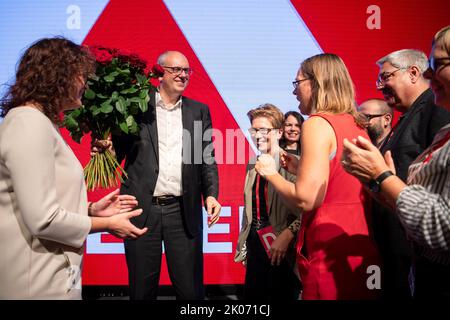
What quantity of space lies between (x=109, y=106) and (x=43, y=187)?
132 centimetres

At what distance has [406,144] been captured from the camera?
2100mm

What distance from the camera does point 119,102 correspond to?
2594mm

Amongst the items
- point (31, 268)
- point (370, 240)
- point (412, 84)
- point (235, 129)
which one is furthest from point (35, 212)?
point (235, 129)

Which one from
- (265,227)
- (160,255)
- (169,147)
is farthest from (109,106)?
(265,227)

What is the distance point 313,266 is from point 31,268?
102 centimetres

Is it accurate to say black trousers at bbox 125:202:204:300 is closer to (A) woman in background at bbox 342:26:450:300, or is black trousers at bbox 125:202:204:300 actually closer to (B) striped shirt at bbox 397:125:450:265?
(A) woman in background at bbox 342:26:450:300

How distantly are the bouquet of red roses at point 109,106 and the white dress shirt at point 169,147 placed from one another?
0.30 m

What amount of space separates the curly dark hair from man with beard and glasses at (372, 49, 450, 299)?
130 centimetres

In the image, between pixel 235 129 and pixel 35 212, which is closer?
pixel 35 212

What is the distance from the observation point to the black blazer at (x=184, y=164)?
2.90 m

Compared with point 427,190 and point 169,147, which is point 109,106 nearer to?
point 169,147

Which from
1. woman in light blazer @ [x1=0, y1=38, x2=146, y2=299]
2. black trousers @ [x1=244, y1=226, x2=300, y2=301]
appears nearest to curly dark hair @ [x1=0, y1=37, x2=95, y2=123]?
woman in light blazer @ [x1=0, y1=38, x2=146, y2=299]
